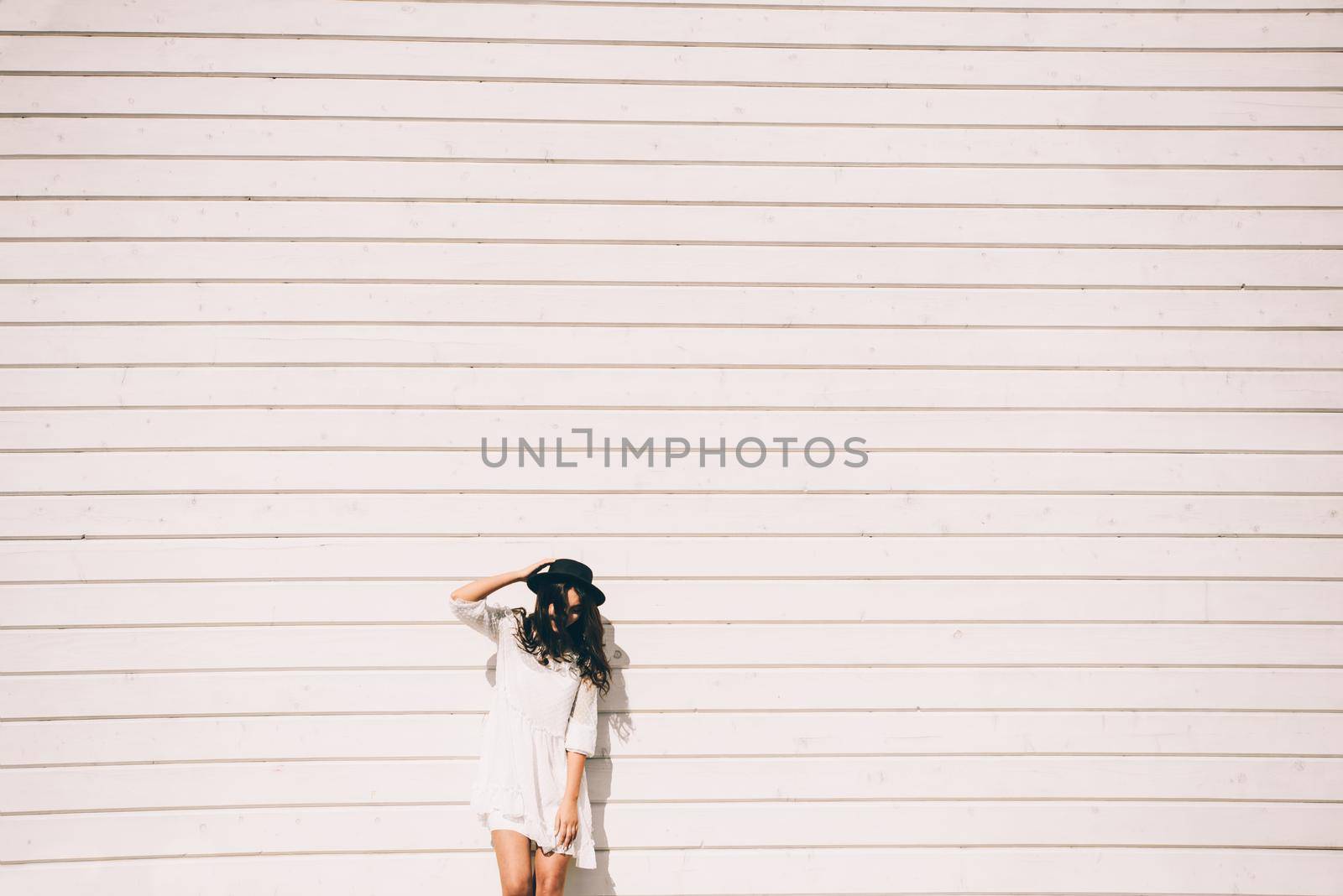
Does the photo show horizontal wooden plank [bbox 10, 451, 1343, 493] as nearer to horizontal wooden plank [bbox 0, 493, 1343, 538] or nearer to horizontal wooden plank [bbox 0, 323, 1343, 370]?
horizontal wooden plank [bbox 0, 493, 1343, 538]

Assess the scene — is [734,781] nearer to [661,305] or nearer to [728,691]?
[728,691]

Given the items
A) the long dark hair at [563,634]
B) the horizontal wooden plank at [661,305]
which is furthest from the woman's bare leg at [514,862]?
the horizontal wooden plank at [661,305]

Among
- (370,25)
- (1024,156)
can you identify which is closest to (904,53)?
(1024,156)

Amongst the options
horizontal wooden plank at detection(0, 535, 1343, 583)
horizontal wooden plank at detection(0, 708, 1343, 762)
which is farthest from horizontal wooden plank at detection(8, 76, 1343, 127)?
horizontal wooden plank at detection(0, 708, 1343, 762)

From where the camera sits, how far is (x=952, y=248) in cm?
328

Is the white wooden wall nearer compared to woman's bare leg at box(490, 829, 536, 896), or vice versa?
woman's bare leg at box(490, 829, 536, 896)

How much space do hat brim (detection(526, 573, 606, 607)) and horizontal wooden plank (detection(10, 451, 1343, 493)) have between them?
0.99 ft

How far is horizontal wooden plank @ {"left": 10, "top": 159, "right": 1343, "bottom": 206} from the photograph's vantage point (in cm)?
321

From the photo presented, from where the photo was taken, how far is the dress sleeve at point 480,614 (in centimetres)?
288

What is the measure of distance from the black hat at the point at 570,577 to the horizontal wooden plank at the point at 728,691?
49 centimetres

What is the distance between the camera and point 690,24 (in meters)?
3.29

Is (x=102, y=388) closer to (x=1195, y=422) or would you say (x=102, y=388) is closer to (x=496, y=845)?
(x=496, y=845)

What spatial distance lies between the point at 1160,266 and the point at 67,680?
16.2 feet

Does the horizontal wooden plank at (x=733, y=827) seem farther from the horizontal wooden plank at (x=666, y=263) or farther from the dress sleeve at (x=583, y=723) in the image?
the horizontal wooden plank at (x=666, y=263)
